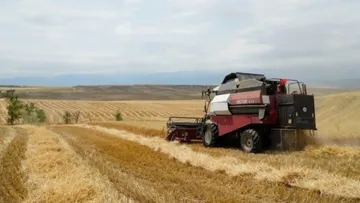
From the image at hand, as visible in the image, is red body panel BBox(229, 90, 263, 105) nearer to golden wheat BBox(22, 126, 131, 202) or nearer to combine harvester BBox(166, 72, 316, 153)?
combine harvester BBox(166, 72, 316, 153)

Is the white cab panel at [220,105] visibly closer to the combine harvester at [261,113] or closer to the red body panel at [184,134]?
the combine harvester at [261,113]

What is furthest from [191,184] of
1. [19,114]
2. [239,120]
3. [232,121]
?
[19,114]

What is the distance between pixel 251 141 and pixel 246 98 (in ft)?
5.19

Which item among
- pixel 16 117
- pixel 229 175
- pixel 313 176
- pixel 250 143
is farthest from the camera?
pixel 16 117

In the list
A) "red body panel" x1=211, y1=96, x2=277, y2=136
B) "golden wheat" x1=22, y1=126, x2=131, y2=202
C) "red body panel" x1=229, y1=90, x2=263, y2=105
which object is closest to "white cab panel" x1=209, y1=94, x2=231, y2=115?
"red body panel" x1=211, y1=96, x2=277, y2=136

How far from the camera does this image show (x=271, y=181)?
8.77 metres

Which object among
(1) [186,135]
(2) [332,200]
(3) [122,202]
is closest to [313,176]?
(2) [332,200]

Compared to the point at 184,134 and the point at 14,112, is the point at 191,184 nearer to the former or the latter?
the point at 184,134

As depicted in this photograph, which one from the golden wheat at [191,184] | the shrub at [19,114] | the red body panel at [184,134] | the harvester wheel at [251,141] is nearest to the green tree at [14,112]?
the shrub at [19,114]

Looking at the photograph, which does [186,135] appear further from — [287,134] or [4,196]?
[4,196]

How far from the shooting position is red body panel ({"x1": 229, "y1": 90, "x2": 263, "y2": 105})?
14.0 meters

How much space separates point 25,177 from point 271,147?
8493mm

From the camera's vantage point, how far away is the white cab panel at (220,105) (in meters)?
15.9

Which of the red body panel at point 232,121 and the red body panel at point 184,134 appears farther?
the red body panel at point 184,134
